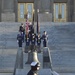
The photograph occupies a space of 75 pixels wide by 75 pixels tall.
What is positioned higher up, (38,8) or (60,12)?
(38,8)

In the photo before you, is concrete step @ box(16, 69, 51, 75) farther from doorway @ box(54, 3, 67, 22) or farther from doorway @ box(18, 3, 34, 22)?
doorway @ box(54, 3, 67, 22)

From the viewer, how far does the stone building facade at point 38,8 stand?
41.8 m

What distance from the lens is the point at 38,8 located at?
42750mm

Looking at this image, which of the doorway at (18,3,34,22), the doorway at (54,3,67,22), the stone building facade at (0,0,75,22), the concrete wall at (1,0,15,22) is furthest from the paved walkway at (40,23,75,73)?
the doorway at (18,3,34,22)

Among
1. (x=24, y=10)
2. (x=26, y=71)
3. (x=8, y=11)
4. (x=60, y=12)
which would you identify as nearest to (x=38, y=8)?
(x=24, y=10)

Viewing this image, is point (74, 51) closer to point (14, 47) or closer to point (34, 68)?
point (14, 47)

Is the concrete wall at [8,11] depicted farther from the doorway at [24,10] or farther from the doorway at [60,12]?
the doorway at [60,12]

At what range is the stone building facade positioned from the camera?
41750 mm

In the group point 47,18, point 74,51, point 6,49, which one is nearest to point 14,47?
point 6,49

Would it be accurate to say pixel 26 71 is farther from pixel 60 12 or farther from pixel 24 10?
pixel 60 12

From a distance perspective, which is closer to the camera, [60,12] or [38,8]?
[38,8]

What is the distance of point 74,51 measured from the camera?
2262 cm

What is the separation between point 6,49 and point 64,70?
5144 millimetres

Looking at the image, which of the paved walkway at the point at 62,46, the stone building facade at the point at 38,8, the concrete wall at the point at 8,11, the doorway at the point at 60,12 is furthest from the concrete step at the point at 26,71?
the doorway at the point at 60,12
